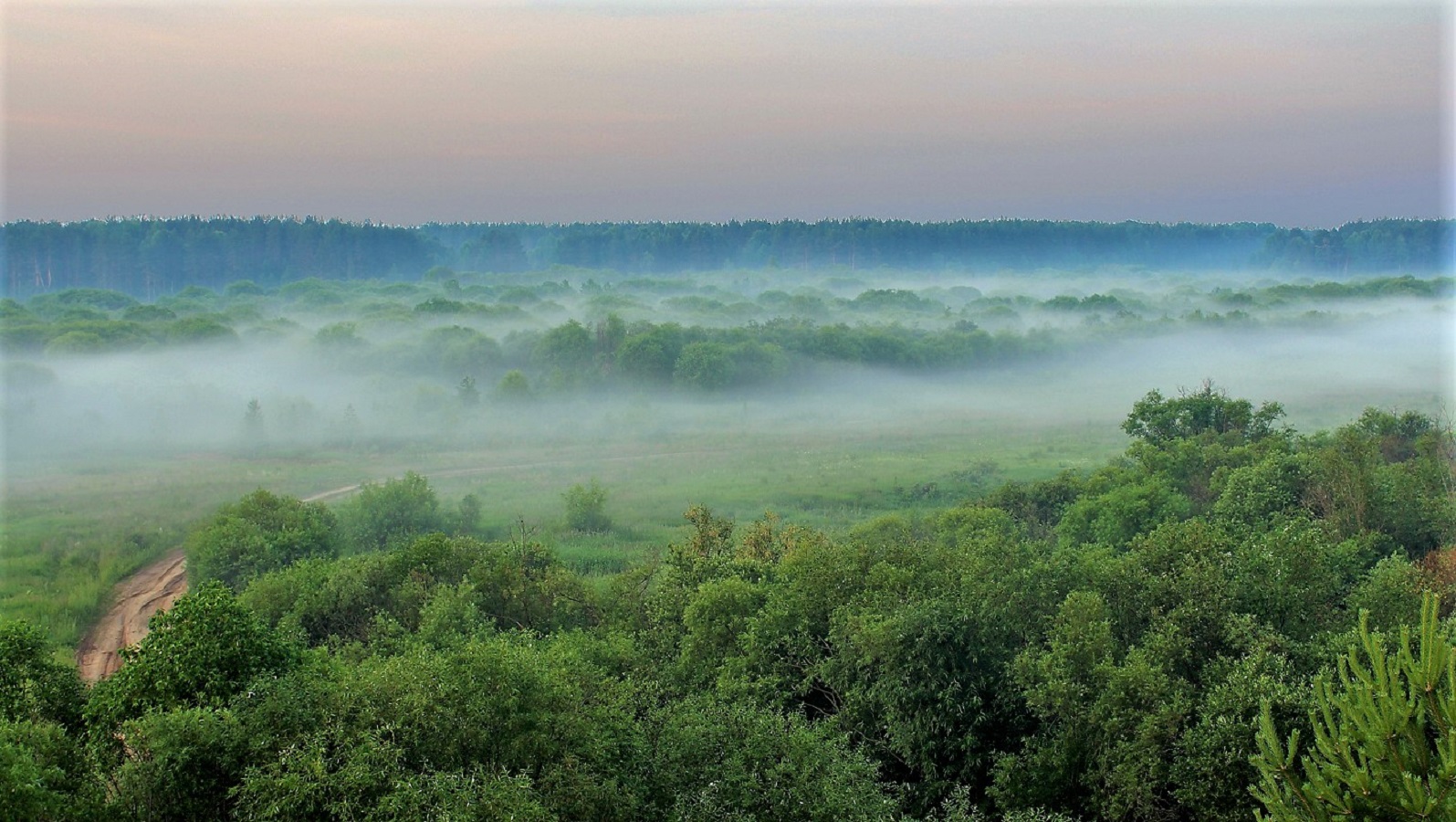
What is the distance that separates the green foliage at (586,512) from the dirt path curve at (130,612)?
25368 millimetres

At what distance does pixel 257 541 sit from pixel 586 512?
28.2m

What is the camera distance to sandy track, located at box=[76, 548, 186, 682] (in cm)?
4828

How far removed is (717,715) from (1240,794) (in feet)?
36.6

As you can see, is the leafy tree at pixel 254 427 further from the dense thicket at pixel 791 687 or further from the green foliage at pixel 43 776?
the green foliage at pixel 43 776

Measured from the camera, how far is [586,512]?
264 feet

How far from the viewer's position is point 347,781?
19.3 m

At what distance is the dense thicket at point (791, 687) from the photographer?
19672 millimetres

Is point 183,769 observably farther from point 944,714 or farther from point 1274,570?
point 1274,570

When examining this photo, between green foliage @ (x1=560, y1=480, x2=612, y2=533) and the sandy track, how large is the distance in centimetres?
2535

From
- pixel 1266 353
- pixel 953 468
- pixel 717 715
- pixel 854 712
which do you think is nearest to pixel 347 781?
pixel 717 715

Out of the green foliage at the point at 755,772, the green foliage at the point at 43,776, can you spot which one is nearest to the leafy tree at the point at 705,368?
the green foliage at the point at 755,772

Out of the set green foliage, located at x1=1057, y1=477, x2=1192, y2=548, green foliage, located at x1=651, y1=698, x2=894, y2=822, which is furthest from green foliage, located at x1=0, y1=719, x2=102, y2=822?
green foliage, located at x1=1057, y1=477, x2=1192, y2=548

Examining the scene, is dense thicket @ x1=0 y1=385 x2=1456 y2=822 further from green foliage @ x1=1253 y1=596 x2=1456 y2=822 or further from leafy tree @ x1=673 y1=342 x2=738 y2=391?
leafy tree @ x1=673 y1=342 x2=738 y2=391

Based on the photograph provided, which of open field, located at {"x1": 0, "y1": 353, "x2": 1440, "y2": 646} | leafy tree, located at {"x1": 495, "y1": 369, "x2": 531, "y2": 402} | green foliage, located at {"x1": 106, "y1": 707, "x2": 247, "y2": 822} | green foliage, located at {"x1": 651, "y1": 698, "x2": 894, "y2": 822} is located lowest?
open field, located at {"x1": 0, "y1": 353, "x2": 1440, "y2": 646}
